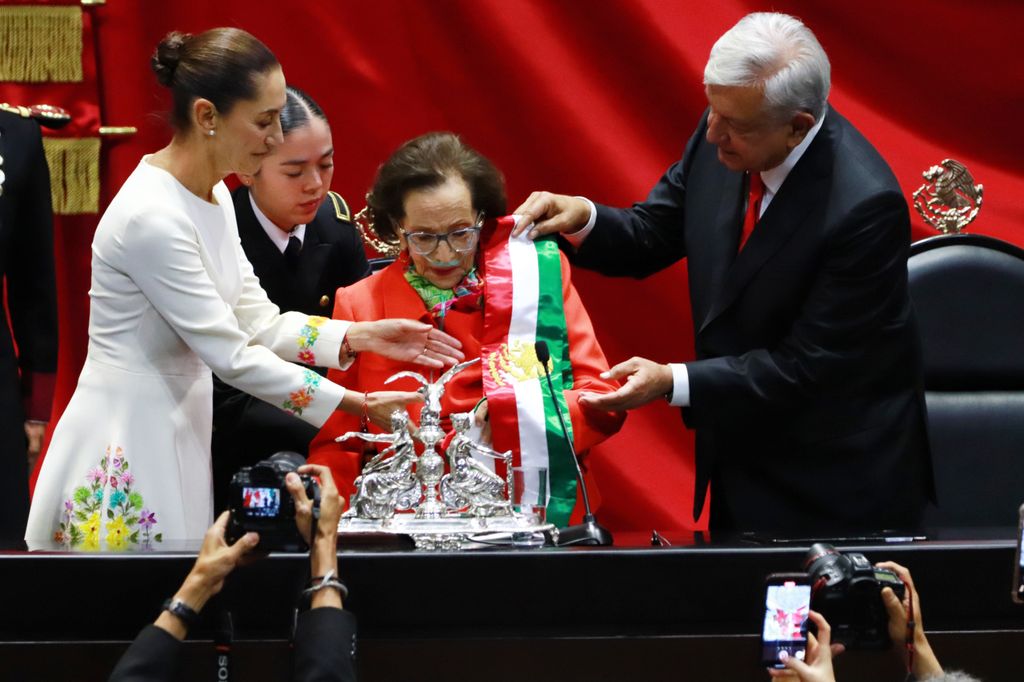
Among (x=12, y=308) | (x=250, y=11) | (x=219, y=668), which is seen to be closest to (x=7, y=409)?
(x=12, y=308)

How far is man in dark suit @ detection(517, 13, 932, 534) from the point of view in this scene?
208 cm

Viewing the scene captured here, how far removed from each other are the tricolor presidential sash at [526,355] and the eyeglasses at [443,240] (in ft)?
0.24

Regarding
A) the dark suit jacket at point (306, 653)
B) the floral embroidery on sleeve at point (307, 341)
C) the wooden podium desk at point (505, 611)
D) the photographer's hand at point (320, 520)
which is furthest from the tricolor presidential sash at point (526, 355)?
the dark suit jacket at point (306, 653)

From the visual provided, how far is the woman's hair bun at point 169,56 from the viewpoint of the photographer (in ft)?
6.26

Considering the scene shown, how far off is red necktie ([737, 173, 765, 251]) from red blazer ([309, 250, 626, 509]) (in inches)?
11.2

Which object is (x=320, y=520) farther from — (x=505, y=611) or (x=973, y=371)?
(x=973, y=371)

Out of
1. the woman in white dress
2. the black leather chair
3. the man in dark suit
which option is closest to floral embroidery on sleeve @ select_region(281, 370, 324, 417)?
the woman in white dress

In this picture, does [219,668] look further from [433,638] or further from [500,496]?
[500,496]

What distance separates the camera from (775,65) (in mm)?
2049

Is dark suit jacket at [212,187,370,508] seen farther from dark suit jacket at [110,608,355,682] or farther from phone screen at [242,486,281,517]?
dark suit jacket at [110,608,355,682]

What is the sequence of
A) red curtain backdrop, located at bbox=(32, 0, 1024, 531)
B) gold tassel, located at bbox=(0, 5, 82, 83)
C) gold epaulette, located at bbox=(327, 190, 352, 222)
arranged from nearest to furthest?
gold epaulette, located at bbox=(327, 190, 352, 222) < gold tassel, located at bbox=(0, 5, 82, 83) < red curtain backdrop, located at bbox=(32, 0, 1024, 531)

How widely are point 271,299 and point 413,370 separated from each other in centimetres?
43

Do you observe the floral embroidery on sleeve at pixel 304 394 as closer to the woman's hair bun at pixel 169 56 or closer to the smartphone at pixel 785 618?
the woman's hair bun at pixel 169 56

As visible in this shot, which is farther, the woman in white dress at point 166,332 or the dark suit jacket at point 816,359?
the dark suit jacket at point 816,359
